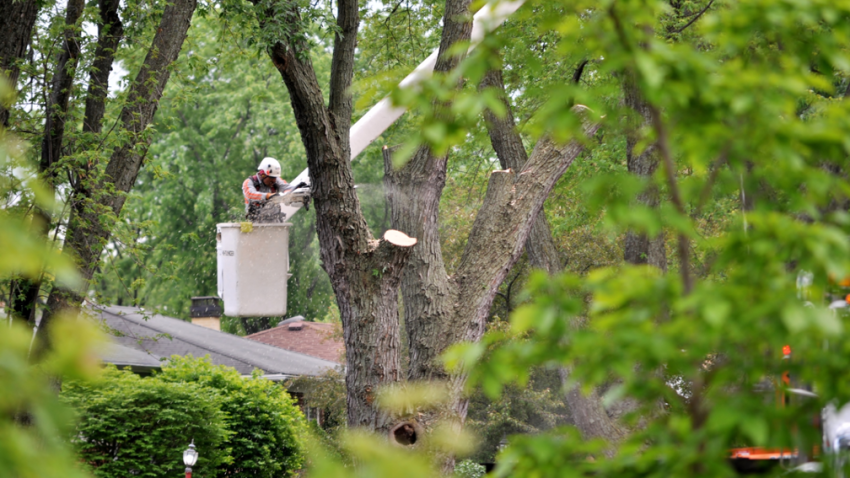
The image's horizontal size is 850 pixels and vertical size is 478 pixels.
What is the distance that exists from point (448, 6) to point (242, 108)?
2350 cm

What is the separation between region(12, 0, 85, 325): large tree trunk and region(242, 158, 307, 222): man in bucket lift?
62.2 inches

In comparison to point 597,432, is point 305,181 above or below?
above

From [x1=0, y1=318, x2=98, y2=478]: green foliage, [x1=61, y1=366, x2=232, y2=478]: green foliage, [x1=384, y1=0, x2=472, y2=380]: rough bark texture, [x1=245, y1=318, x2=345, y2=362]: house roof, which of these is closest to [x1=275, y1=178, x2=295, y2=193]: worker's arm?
[x1=384, y1=0, x2=472, y2=380]: rough bark texture

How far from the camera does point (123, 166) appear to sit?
7.36 metres

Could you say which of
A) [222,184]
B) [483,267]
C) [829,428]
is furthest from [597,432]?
[222,184]

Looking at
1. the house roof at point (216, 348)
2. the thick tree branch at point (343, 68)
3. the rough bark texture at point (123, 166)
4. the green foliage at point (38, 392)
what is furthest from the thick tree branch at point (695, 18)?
the house roof at point (216, 348)

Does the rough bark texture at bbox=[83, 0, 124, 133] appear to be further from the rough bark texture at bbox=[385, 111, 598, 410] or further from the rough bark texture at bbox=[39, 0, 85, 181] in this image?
the rough bark texture at bbox=[385, 111, 598, 410]

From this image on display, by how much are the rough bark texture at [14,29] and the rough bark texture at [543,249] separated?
15.6ft

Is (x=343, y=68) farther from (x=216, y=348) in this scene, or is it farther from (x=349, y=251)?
(x=216, y=348)

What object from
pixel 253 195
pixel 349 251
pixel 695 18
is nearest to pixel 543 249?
pixel 695 18

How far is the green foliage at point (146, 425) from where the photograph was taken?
9938mm

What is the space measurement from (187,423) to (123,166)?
4.66 m

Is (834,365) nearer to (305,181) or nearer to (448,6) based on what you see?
(305,181)

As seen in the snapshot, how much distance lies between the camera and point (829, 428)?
3.29 m
